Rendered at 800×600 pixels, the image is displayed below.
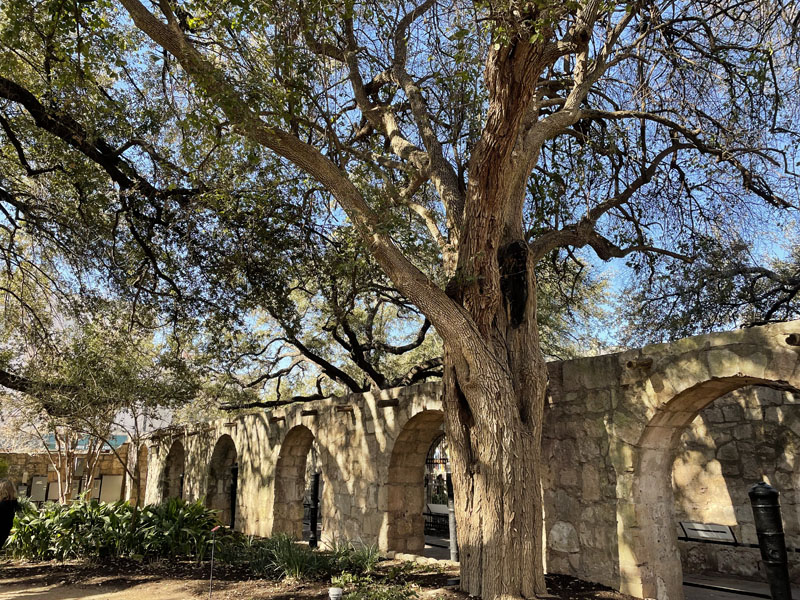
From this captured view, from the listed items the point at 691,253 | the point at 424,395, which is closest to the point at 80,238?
the point at 424,395

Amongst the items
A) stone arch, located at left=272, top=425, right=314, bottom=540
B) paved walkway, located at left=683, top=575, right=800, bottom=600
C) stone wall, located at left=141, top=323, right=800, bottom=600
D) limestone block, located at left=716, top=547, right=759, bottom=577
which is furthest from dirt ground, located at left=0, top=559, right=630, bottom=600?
stone arch, located at left=272, top=425, right=314, bottom=540

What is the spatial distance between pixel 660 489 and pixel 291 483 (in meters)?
7.31

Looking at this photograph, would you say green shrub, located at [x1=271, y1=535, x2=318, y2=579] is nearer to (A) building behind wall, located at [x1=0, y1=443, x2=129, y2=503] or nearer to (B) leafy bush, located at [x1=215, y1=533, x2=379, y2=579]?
(B) leafy bush, located at [x1=215, y1=533, x2=379, y2=579]

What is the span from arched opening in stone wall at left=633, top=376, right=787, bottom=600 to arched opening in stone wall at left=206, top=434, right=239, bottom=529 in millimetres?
10543

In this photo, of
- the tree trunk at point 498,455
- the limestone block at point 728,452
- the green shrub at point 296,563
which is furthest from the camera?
the limestone block at point 728,452

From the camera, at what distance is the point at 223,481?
47.6 feet

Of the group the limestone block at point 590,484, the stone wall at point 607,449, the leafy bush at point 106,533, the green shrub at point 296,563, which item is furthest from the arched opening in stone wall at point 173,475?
the limestone block at point 590,484

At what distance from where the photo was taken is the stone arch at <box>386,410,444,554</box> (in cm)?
816

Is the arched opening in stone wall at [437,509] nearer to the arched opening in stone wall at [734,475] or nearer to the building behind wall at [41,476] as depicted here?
the arched opening in stone wall at [734,475]

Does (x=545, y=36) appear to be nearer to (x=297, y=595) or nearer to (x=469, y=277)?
(x=469, y=277)

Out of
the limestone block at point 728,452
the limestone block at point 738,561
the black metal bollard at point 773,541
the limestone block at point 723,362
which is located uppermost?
the limestone block at point 723,362

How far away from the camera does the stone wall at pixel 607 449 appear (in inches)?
201

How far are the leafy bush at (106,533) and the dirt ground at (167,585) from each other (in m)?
0.36

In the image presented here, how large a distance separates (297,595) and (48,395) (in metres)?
6.27
